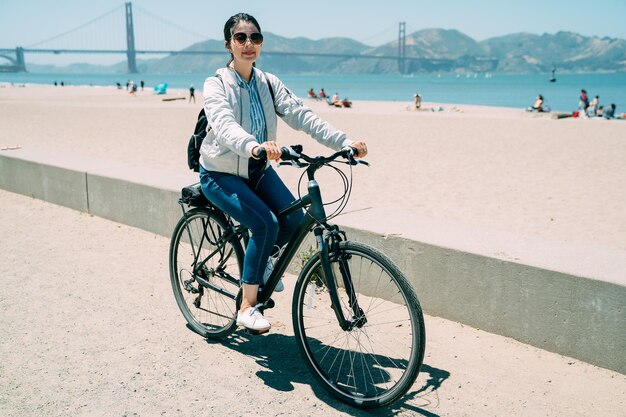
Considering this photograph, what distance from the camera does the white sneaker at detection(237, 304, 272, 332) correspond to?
3129mm

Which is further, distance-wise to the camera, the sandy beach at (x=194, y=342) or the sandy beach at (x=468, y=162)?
the sandy beach at (x=468, y=162)

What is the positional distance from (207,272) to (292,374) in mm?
844

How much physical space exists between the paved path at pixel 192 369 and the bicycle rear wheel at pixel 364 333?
12 cm

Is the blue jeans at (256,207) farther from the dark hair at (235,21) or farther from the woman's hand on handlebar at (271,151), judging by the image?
the dark hair at (235,21)

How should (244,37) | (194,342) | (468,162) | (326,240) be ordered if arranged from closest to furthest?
(326,240) < (244,37) < (194,342) < (468,162)

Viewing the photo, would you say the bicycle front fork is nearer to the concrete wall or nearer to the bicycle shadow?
the bicycle shadow

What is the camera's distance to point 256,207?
3.11 m

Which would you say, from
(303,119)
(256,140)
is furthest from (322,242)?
(303,119)

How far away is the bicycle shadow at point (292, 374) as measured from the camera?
2.94 m

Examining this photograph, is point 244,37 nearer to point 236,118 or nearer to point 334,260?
point 236,118

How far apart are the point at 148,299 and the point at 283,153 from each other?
2.04 meters

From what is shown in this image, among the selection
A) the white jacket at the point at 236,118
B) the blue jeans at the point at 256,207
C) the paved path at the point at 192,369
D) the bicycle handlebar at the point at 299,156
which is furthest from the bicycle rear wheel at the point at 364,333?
the white jacket at the point at 236,118

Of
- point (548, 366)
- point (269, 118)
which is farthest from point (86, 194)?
point (548, 366)

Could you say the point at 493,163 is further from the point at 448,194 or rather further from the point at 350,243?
the point at 350,243
